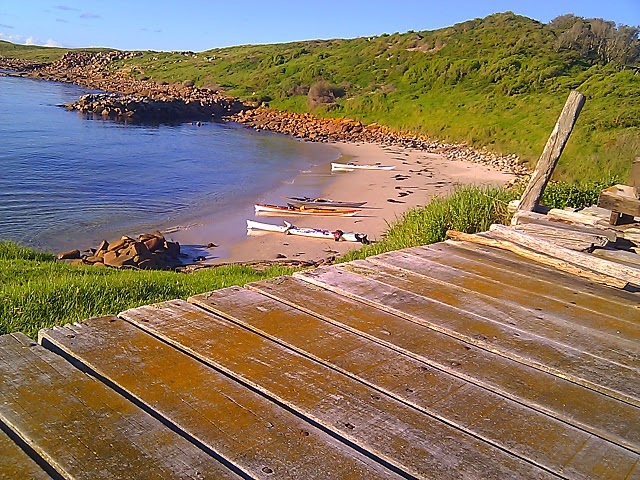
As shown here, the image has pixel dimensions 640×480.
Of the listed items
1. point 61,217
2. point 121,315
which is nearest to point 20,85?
point 61,217

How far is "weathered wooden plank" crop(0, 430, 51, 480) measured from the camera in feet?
4.94

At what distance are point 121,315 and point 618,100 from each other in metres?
32.4

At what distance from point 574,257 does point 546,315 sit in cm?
139

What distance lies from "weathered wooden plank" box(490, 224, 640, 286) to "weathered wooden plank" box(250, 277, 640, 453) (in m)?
1.98

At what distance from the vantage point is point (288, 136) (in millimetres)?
43000

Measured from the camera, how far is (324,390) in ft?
6.91

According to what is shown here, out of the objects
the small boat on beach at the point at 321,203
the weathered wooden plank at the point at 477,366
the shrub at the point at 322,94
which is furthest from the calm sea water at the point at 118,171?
the weathered wooden plank at the point at 477,366

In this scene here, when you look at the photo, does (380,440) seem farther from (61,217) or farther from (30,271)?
(61,217)

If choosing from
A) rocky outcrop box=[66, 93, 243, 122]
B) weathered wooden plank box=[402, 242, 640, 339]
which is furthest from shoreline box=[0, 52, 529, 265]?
weathered wooden plank box=[402, 242, 640, 339]

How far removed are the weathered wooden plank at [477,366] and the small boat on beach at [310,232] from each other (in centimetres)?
1182

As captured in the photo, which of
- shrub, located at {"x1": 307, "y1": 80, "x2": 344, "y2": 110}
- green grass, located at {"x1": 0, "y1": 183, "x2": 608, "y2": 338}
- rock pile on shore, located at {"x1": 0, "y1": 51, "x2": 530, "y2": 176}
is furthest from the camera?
shrub, located at {"x1": 307, "y1": 80, "x2": 344, "y2": 110}

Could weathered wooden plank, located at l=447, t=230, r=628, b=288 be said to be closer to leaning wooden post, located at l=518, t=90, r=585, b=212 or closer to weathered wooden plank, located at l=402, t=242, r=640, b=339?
weathered wooden plank, located at l=402, t=242, r=640, b=339

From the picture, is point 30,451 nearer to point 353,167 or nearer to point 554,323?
point 554,323

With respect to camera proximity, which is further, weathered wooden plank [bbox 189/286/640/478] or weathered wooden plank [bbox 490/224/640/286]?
weathered wooden plank [bbox 490/224/640/286]
